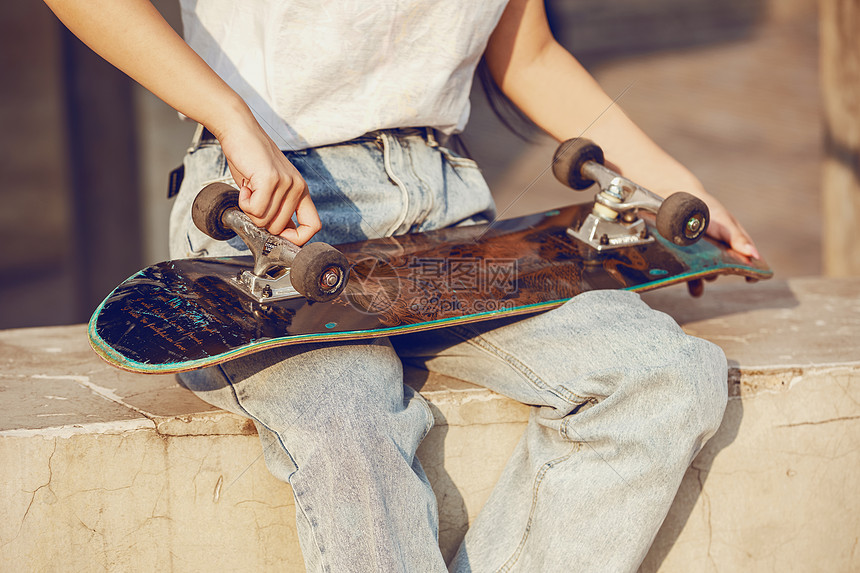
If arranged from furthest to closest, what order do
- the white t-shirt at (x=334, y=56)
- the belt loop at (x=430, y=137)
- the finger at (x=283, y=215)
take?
the belt loop at (x=430, y=137), the white t-shirt at (x=334, y=56), the finger at (x=283, y=215)

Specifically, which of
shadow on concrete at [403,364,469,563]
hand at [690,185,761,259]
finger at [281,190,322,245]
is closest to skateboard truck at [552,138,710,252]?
hand at [690,185,761,259]

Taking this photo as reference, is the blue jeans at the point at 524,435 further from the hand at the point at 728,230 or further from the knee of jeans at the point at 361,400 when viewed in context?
the hand at the point at 728,230

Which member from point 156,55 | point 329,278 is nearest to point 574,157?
point 329,278

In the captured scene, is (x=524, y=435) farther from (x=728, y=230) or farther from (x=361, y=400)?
(x=728, y=230)

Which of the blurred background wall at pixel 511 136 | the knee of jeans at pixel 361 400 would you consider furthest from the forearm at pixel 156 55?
the blurred background wall at pixel 511 136

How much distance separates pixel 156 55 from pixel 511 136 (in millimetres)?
4585

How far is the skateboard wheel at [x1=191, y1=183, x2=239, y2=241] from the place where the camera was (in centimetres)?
129

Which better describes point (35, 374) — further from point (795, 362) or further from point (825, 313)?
point (825, 313)

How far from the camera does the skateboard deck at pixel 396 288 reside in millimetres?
1213

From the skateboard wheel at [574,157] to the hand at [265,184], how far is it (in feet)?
2.06

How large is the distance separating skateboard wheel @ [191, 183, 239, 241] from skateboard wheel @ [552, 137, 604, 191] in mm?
709

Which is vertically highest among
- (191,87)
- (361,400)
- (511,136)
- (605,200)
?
(191,87)

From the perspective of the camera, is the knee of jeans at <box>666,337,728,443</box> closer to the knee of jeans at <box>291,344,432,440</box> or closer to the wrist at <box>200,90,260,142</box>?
the knee of jeans at <box>291,344,432,440</box>

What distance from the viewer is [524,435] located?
1.48 m
